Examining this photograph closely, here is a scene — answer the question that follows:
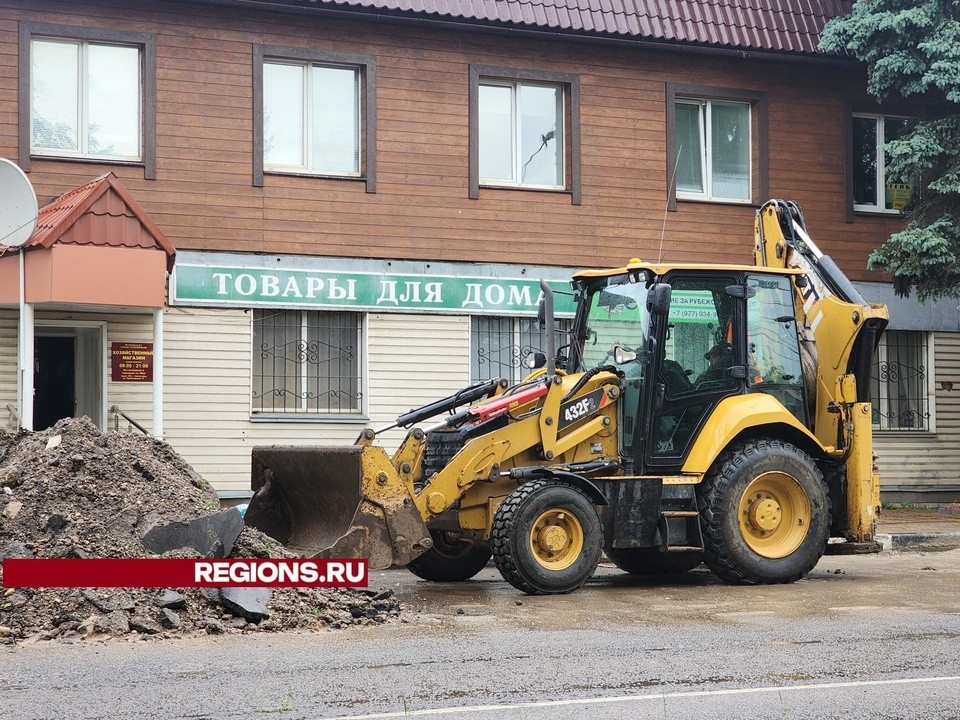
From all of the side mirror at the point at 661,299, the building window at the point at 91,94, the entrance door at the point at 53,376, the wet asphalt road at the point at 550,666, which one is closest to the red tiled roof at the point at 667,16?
the building window at the point at 91,94

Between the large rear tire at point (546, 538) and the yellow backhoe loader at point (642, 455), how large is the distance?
0.01 metres

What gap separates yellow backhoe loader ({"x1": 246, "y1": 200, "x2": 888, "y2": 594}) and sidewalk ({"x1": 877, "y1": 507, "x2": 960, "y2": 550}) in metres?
3.13

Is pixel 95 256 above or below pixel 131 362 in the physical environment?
above

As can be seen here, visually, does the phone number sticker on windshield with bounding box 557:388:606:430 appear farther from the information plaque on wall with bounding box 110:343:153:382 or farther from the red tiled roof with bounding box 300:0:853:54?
the red tiled roof with bounding box 300:0:853:54

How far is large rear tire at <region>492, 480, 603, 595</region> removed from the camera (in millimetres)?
10750

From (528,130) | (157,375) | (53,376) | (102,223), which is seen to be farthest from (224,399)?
(528,130)

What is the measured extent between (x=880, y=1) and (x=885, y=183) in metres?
3.36

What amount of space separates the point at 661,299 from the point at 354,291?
23.3ft

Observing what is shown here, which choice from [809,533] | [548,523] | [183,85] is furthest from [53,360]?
[809,533]

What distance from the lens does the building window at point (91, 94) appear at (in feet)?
54.8

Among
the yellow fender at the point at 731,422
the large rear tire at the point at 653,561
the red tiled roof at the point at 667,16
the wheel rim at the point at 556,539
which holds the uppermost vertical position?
the red tiled roof at the point at 667,16

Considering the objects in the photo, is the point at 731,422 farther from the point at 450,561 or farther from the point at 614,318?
the point at 450,561

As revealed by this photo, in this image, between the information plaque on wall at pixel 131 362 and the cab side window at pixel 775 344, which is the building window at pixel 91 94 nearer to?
the information plaque on wall at pixel 131 362

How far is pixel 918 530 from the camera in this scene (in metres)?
16.7
